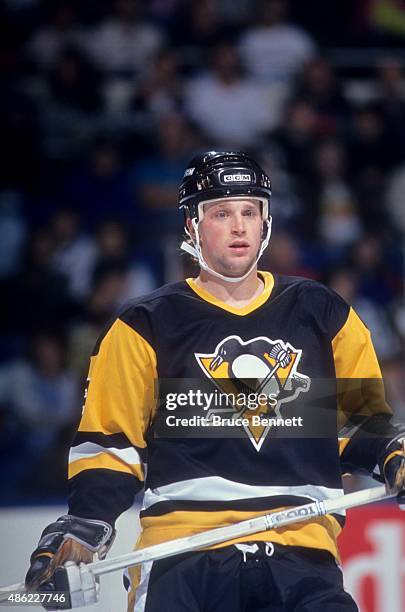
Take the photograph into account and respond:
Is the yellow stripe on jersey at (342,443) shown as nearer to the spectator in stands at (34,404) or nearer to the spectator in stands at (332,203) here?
the spectator in stands at (34,404)

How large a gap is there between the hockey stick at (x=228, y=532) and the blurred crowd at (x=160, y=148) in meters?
1.31

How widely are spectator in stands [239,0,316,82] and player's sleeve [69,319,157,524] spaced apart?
2935mm

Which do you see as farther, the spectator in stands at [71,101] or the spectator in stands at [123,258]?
the spectator in stands at [71,101]

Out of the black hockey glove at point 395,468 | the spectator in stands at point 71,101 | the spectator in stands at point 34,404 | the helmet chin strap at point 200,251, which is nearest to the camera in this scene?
the black hockey glove at point 395,468

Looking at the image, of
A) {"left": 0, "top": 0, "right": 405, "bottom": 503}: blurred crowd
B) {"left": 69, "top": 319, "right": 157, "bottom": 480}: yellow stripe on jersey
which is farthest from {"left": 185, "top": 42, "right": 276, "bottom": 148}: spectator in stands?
{"left": 69, "top": 319, "right": 157, "bottom": 480}: yellow stripe on jersey

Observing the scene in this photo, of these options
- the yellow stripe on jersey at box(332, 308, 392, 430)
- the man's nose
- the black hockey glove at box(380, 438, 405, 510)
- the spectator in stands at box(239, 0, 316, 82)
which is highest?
the spectator in stands at box(239, 0, 316, 82)

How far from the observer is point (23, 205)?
4344mm

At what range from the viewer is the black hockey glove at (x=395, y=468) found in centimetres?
212

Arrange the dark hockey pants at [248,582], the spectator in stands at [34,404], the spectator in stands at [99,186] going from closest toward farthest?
the dark hockey pants at [248,582], the spectator in stands at [34,404], the spectator in stands at [99,186]

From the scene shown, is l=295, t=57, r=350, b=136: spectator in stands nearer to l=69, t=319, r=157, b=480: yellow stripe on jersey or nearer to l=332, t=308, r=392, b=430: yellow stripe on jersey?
l=332, t=308, r=392, b=430: yellow stripe on jersey

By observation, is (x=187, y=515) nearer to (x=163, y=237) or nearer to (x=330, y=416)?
(x=330, y=416)

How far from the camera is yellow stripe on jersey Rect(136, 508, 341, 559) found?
207 cm

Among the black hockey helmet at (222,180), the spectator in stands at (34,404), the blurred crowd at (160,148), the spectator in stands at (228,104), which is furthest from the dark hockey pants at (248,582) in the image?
the spectator in stands at (228,104)

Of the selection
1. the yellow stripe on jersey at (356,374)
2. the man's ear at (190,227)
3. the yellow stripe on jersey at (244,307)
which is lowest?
the yellow stripe on jersey at (356,374)
